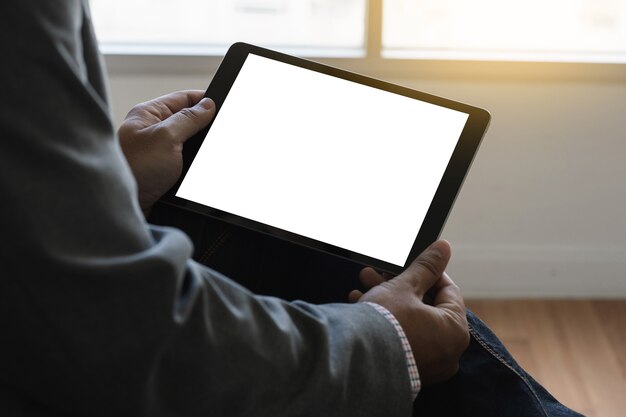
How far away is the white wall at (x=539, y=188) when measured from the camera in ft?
6.10

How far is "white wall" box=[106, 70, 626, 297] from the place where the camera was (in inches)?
73.2

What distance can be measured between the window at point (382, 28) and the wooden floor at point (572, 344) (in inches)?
22.2

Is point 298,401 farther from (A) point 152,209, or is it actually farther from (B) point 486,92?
(B) point 486,92

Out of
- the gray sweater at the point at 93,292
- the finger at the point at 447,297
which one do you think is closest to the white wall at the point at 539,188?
the finger at the point at 447,297

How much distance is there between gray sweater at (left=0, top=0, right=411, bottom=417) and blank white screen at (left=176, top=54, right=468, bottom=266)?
27cm

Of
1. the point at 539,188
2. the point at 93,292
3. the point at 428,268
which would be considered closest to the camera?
the point at 93,292

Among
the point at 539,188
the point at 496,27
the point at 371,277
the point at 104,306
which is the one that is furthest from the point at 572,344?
the point at 104,306

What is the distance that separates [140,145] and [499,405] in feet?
1.63

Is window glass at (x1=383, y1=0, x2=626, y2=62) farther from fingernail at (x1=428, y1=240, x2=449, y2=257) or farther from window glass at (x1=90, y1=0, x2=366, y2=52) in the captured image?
fingernail at (x1=428, y1=240, x2=449, y2=257)

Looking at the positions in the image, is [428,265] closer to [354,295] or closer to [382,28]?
[354,295]

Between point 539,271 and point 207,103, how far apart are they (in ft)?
4.00

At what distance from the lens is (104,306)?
23.9 inches

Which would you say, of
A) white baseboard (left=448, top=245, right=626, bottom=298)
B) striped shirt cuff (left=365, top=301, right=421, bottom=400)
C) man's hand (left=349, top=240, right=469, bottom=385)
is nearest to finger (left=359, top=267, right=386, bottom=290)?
man's hand (left=349, top=240, right=469, bottom=385)

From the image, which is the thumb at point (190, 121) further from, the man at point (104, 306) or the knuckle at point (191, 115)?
the man at point (104, 306)
